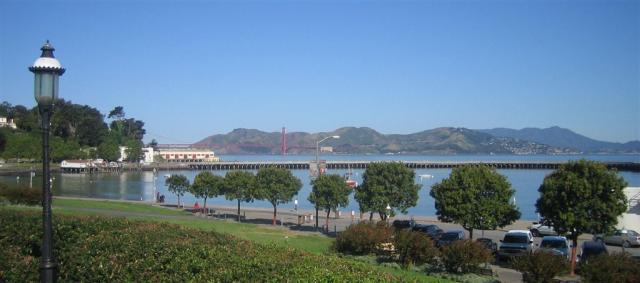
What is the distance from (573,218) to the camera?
2341cm

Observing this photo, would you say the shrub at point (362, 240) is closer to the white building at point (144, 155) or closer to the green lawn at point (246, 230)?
the green lawn at point (246, 230)

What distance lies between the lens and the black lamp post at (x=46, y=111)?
320 inches

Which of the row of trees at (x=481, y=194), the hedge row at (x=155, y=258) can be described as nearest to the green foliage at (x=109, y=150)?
the row of trees at (x=481, y=194)

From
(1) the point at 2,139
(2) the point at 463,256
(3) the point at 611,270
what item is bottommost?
(2) the point at 463,256

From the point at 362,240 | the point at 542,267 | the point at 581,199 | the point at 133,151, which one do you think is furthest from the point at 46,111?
the point at 133,151

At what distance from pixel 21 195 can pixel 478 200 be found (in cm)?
2329

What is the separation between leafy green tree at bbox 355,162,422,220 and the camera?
36438 mm

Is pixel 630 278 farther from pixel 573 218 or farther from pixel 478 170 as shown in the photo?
pixel 478 170

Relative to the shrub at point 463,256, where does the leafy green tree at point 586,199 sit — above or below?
above

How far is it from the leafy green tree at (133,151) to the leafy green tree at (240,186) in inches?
5164

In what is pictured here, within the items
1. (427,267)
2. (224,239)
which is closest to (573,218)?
(427,267)

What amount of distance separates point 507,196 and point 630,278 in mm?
17896

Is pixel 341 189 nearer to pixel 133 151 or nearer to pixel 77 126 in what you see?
pixel 77 126

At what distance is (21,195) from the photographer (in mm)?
29203
